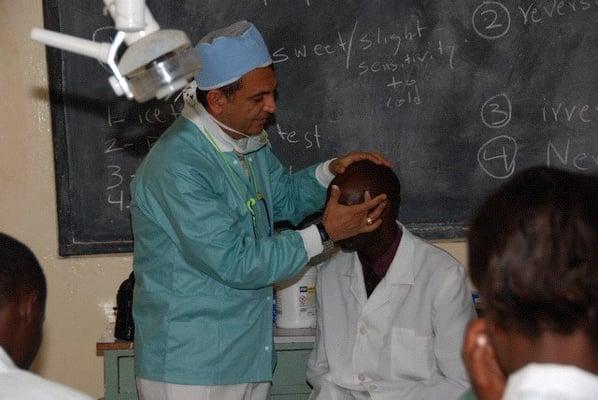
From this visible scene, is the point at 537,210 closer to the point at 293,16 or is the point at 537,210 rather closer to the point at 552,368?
the point at 552,368

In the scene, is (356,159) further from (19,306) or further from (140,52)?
(140,52)

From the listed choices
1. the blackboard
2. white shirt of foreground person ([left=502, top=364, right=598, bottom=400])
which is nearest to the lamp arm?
white shirt of foreground person ([left=502, top=364, right=598, bottom=400])

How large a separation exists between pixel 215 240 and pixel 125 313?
71 cm

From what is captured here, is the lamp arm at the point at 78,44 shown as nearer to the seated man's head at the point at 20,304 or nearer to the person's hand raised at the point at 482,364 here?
the seated man's head at the point at 20,304

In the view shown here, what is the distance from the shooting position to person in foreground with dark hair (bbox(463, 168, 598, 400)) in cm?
106

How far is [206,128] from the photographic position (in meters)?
2.66

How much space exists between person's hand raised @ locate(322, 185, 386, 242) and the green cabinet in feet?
1.85

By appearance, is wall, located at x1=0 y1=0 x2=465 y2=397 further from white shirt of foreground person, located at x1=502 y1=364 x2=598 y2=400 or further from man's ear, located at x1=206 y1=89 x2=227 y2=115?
white shirt of foreground person, located at x1=502 y1=364 x2=598 y2=400

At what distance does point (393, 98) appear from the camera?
341 centimetres

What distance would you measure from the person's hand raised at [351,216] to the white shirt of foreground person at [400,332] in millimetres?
140

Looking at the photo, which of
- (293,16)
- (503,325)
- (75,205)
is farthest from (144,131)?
(503,325)

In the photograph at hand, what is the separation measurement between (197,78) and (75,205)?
0.91 m

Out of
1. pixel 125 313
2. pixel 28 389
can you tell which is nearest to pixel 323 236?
pixel 125 313

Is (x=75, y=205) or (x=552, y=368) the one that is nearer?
(x=552, y=368)
